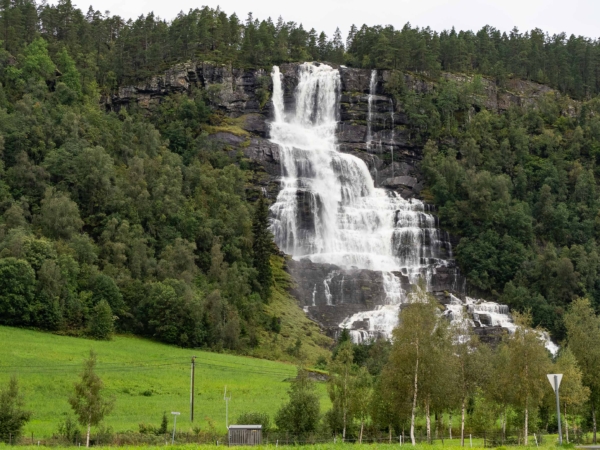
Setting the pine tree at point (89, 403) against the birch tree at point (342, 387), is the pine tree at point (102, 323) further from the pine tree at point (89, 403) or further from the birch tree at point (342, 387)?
the birch tree at point (342, 387)

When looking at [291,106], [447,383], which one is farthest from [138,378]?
[291,106]

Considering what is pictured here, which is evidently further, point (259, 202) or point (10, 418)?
point (259, 202)

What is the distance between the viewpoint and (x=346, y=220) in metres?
135

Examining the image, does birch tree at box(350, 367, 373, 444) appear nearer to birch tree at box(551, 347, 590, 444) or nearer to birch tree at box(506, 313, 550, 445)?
birch tree at box(506, 313, 550, 445)

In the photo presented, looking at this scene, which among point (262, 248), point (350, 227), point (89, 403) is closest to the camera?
point (89, 403)

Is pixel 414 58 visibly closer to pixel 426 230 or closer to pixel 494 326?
pixel 426 230

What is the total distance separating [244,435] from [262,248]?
228ft

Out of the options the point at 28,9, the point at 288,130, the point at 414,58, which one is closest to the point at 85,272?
the point at 288,130

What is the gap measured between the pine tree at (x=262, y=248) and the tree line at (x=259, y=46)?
150 feet

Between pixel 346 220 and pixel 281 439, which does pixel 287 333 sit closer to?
pixel 346 220

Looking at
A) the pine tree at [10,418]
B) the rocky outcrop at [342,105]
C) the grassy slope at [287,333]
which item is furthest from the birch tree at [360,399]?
the rocky outcrop at [342,105]

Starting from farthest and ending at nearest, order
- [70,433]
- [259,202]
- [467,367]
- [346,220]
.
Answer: [346,220] → [259,202] → [467,367] → [70,433]

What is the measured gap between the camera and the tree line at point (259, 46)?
15225 cm

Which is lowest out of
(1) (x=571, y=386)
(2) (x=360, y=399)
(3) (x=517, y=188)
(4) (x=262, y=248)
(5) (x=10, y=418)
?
(5) (x=10, y=418)
